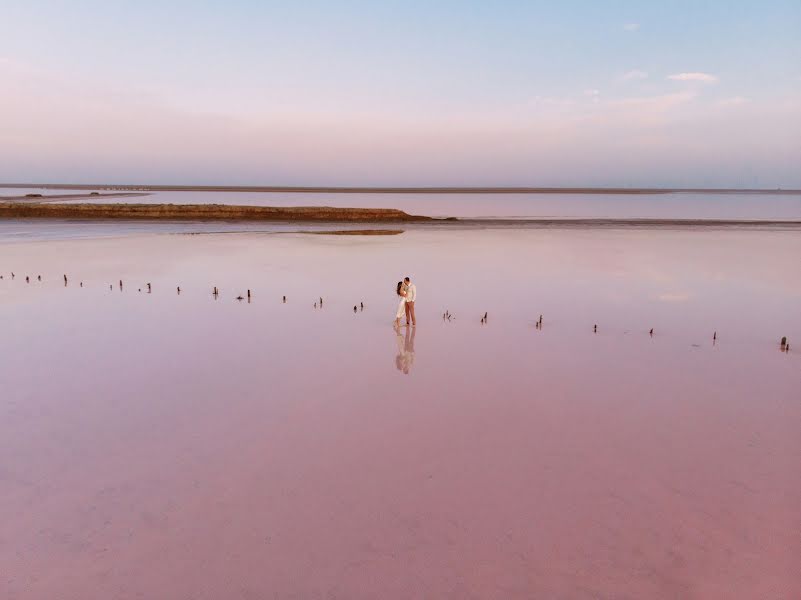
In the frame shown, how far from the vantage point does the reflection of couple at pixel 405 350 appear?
44.2ft

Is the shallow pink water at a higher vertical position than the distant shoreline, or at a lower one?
lower

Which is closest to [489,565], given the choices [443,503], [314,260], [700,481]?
[443,503]

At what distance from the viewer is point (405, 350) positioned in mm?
14875

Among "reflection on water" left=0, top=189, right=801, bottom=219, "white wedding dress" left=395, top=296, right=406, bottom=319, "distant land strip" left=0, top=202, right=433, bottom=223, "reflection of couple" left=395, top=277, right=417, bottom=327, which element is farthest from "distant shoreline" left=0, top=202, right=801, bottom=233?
"white wedding dress" left=395, top=296, right=406, bottom=319

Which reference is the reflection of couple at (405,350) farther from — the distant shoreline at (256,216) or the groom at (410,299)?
the distant shoreline at (256,216)

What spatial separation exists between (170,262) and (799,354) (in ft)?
101

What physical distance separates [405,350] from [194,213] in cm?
6379

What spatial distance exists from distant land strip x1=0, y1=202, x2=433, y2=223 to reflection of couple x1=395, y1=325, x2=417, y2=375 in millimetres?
52871

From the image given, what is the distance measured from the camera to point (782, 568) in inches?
250

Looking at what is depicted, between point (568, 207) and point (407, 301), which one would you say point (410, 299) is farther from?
point (568, 207)

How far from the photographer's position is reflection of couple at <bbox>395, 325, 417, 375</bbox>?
13459 mm

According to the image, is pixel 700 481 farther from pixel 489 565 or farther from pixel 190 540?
pixel 190 540

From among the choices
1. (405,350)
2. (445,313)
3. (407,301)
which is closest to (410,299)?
(407,301)

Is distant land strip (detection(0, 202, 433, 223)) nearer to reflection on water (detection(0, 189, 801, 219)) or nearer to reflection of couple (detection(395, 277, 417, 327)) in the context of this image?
reflection on water (detection(0, 189, 801, 219))
